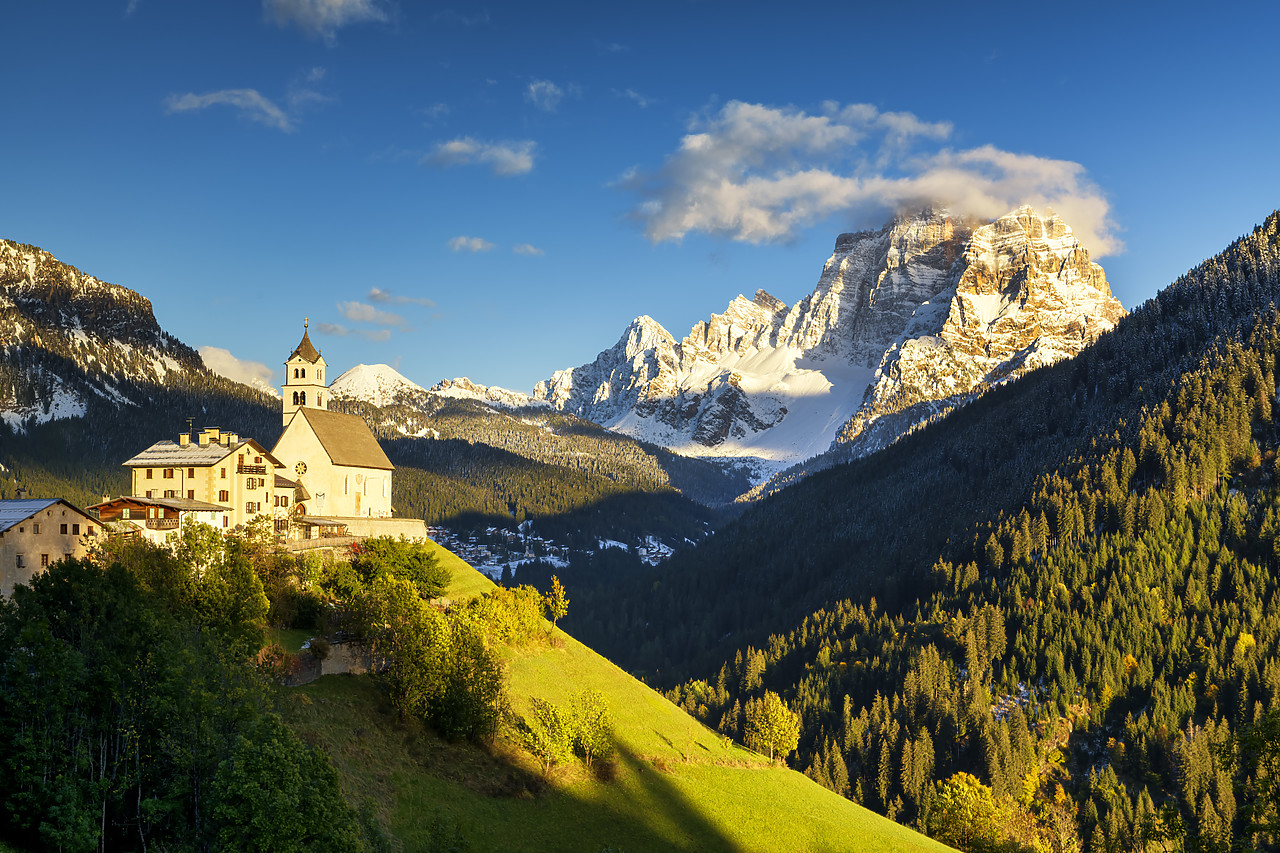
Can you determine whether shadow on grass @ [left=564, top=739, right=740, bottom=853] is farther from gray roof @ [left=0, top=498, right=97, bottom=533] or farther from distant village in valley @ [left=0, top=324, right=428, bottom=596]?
gray roof @ [left=0, top=498, right=97, bottom=533]

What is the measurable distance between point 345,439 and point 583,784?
5155cm

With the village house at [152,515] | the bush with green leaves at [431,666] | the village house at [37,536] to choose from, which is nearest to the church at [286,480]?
the village house at [152,515]

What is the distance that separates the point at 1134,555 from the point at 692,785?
14588 centimetres

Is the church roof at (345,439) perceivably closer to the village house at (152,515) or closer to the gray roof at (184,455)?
the gray roof at (184,455)

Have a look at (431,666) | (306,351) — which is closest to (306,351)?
(306,351)

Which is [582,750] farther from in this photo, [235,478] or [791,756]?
[791,756]

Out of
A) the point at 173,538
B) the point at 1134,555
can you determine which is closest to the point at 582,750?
the point at 173,538

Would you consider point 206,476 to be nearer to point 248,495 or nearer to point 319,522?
point 248,495

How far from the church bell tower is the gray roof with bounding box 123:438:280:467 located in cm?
2385

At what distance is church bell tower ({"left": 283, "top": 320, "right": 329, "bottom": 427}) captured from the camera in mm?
111188

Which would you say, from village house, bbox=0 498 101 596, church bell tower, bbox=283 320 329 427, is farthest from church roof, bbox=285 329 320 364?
village house, bbox=0 498 101 596

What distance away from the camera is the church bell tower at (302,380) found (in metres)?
111

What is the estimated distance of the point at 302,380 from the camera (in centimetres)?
11144

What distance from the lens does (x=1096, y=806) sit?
148375 mm
